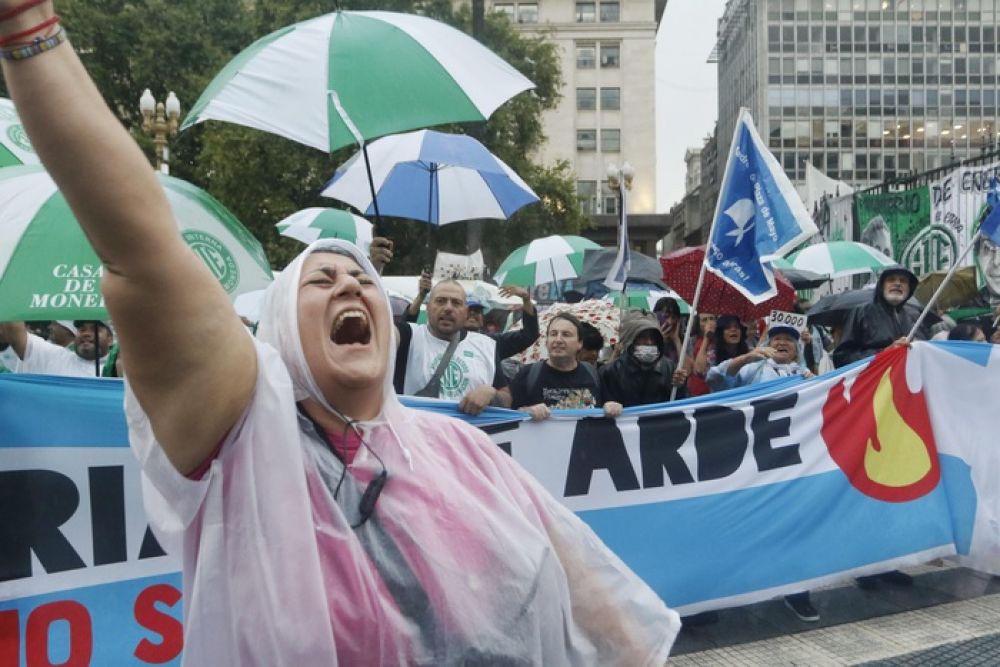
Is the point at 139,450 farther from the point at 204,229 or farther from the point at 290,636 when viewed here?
the point at 204,229

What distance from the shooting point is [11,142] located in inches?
169

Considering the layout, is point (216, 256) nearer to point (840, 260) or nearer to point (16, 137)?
point (16, 137)

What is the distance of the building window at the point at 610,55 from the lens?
158ft

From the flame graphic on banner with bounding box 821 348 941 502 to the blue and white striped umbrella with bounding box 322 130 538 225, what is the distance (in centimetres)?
264

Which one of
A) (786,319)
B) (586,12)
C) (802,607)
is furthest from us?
(586,12)

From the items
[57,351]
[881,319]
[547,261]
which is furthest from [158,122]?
[881,319]

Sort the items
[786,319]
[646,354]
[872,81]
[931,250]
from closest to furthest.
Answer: [646,354]
[786,319]
[931,250]
[872,81]

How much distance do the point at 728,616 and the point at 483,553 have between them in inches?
149

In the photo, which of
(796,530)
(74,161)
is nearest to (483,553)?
(74,161)

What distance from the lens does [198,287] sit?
1.06 metres

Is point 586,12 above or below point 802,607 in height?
above

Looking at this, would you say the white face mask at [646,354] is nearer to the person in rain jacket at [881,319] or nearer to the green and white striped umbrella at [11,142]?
the person in rain jacket at [881,319]

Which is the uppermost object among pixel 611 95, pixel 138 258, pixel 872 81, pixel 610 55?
pixel 872 81

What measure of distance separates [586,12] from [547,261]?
134 feet
